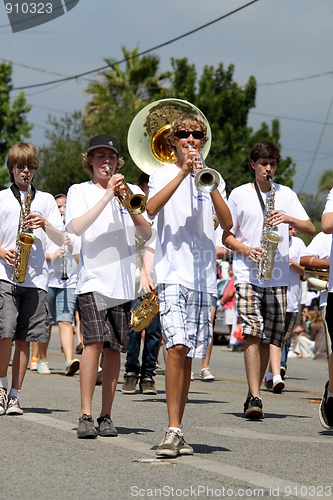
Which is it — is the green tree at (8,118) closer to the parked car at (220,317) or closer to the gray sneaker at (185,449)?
the parked car at (220,317)

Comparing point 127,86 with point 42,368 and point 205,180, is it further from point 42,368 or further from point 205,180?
point 205,180

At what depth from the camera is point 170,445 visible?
5.42 meters

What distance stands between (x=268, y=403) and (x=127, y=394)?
4.95 ft

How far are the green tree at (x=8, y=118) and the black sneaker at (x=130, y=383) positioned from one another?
106 feet

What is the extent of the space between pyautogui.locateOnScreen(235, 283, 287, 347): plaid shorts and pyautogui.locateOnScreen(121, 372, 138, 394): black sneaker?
85.4 inches

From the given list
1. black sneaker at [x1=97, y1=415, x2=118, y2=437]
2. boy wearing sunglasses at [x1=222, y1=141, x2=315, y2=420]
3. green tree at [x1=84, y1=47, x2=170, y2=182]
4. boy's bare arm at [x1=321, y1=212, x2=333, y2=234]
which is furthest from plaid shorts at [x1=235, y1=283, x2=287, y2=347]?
green tree at [x1=84, y1=47, x2=170, y2=182]

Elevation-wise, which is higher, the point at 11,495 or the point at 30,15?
the point at 30,15

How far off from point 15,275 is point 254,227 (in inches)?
83.4

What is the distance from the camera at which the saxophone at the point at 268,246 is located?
25.3 feet

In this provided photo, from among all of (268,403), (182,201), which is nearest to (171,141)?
(182,201)

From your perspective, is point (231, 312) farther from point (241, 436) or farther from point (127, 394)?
point (241, 436)

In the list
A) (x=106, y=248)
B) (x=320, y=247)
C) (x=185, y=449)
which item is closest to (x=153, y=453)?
(x=185, y=449)

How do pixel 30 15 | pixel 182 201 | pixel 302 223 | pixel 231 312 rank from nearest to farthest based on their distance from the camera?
pixel 182 201, pixel 302 223, pixel 30 15, pixel 231 312

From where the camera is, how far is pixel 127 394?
9539 millimetres
